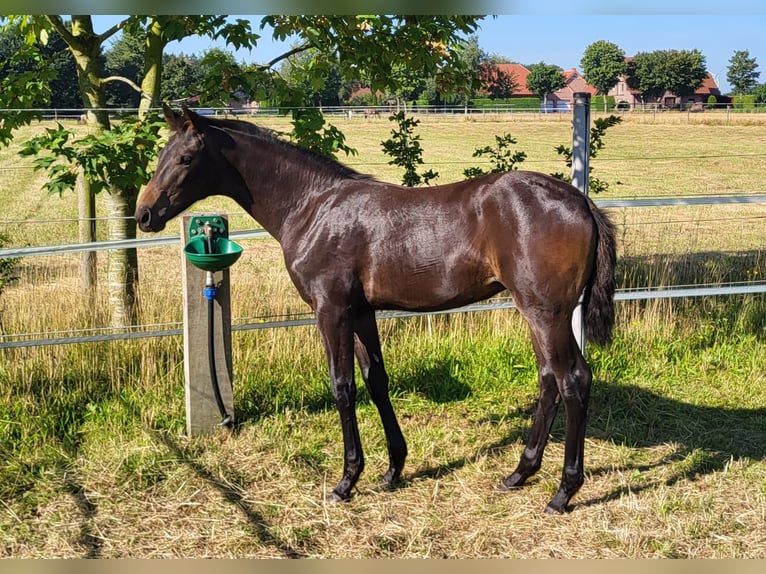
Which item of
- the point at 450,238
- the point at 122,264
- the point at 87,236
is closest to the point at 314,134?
the point at 122,264

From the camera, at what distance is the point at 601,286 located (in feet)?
11.6

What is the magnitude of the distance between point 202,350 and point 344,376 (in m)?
1.15

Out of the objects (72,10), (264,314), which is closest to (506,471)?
(264,314)

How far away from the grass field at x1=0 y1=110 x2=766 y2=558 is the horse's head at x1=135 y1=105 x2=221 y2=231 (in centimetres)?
149

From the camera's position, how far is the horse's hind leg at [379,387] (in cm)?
392

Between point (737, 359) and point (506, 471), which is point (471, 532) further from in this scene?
point (737, 359)

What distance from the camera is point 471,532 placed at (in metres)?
3.38

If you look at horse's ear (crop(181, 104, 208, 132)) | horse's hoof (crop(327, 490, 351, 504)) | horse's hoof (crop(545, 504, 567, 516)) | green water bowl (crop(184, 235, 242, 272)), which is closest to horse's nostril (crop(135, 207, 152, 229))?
green water bowl (crop(184, 235, 242, 272))

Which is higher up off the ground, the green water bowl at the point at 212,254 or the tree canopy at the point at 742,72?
the tree canopy at the point at 742,72

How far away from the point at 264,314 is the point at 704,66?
4560 cm

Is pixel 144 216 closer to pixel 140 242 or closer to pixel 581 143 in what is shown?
pixel 140 242

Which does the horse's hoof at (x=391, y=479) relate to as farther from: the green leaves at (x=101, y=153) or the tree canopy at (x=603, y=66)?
the tree canopy at (x=603, y=66)

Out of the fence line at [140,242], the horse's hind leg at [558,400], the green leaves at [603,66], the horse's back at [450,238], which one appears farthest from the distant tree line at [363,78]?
the horse's hind leg at [558,400]

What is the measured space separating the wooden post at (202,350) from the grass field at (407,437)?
17 cm
